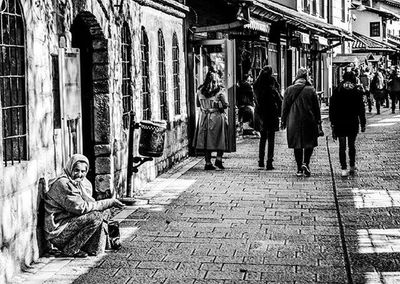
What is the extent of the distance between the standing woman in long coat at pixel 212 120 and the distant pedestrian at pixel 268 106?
62 cm

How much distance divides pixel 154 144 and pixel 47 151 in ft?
10.4

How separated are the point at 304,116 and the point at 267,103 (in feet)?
4.06

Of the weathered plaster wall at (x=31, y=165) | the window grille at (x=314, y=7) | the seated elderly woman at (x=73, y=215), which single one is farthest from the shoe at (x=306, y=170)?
the window grille at (x=314, y=7)

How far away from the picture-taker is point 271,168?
1568 centimetres

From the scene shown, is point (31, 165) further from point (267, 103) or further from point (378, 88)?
point (378, 88)

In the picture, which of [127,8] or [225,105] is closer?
[127,8]

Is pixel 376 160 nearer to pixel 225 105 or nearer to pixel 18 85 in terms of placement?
pixel 225 105

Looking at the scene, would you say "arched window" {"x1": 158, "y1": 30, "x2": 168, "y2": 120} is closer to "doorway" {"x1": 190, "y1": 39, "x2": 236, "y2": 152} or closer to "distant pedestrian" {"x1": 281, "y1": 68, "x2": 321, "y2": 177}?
"doorway" {"x1": 190, "y1": 39, "x2": 236, "y2": 152}

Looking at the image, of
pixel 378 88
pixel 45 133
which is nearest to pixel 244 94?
pixel 45 133

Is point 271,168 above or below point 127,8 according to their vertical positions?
below

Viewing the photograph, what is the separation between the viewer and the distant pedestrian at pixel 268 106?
15555 millimetres

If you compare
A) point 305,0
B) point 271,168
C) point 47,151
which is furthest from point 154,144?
point 305,0

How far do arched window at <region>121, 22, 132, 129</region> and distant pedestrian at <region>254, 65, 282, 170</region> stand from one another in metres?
3.18

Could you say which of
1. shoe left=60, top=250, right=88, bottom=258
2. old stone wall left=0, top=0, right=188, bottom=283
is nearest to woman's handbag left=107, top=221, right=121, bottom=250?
shoe left=60, top=250, right=88, bottom=258
